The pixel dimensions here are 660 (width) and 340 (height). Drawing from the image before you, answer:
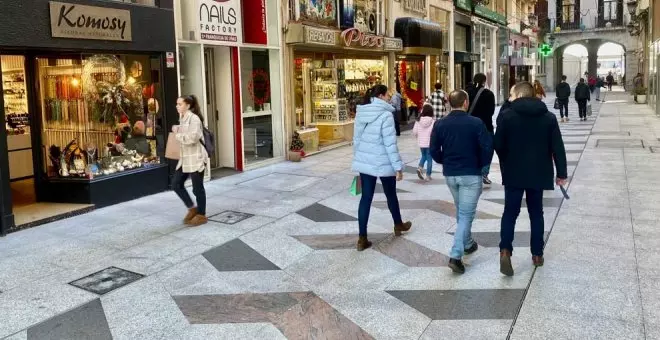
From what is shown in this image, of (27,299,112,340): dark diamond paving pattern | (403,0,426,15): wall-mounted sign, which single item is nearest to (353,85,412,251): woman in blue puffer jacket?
(27,299,112,340): dark diamond paving pattern

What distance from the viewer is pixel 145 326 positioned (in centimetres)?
477

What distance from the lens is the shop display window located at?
361 inches

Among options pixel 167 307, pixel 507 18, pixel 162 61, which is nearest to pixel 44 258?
pixel 167 307

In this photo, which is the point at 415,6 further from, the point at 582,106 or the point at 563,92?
the point at 582,106

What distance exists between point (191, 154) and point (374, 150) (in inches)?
99.0

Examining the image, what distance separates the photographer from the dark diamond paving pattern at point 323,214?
26.8 feet

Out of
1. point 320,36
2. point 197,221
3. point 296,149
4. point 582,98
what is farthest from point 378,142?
point 582,98

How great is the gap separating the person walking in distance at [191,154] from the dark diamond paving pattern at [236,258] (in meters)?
1.10

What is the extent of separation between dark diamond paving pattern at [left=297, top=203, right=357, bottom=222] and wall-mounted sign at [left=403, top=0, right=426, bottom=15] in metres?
12.5

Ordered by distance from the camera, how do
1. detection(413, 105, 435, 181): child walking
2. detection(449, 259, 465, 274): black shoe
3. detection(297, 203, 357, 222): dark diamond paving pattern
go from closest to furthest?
detection(449, 259, 465, 274): black shoe
detection(297, 203, 357, 222): dark diamond paving pattern
detection(413, 105, 435, 181): child walking

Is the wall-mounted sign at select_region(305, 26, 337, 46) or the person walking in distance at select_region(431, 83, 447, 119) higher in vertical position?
the wall-mounted sign at select_region(305, 26, 337, 46)

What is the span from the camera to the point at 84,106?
368 inches

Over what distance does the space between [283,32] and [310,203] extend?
559 centimetres

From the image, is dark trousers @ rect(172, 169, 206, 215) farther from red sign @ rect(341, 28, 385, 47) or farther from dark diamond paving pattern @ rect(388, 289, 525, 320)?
red sign @ rect(341, 28, 385, 47)
